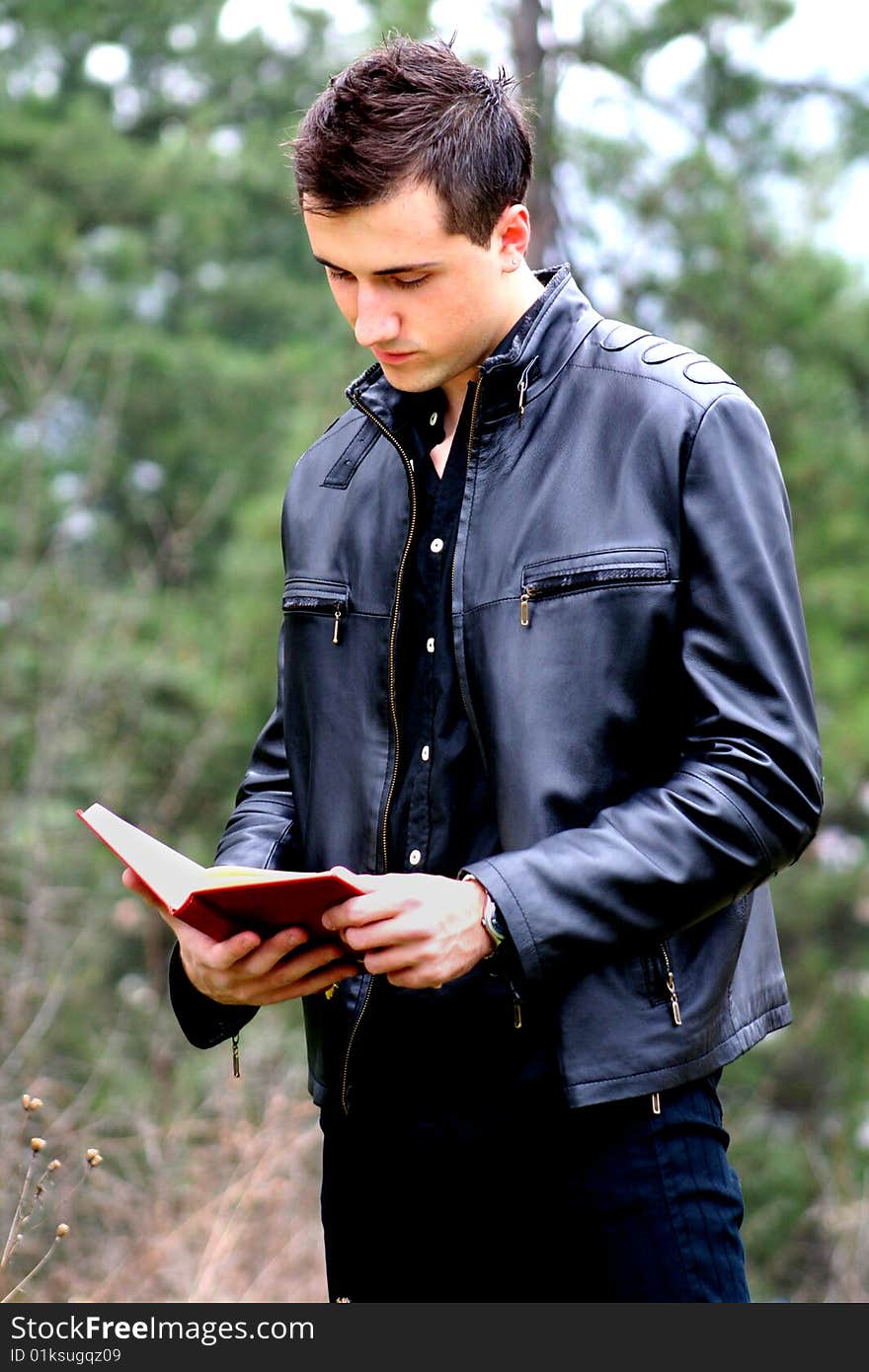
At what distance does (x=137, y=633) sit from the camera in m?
10.9

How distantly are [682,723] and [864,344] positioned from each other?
25.4 ft

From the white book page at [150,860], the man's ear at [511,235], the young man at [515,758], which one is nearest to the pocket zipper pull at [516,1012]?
the young man at [515,758]

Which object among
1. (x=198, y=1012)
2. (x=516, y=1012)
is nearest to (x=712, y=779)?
(x=516, y=1012)

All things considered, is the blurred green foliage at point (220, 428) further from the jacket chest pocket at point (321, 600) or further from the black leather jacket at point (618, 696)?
the black leather jacket at point (618, 696)

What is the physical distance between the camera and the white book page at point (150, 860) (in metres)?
1.89

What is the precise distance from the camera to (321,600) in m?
2.23

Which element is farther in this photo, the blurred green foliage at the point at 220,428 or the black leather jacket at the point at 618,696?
the blurred green foliage at the point at 220,428

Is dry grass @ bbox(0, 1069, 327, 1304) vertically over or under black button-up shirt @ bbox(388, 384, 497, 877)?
under

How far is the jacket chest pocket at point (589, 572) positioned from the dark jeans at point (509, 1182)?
51 centimetres

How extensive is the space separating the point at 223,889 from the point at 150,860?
22 cm

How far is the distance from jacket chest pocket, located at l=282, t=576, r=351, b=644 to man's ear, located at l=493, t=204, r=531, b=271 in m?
0.49

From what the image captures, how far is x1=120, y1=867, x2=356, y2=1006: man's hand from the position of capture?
6.31ft

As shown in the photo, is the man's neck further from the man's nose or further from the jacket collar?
the man's nose

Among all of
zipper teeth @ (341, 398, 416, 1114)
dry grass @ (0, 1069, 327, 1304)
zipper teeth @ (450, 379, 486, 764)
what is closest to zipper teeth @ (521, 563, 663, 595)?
zipper teeth @ (450, 379, 486, 764)
